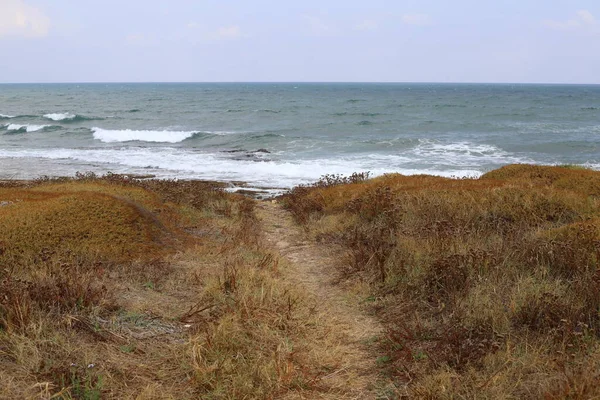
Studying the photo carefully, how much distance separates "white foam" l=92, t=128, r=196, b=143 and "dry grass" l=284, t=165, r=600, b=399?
34106 millimetres

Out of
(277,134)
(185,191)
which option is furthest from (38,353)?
(277,134)

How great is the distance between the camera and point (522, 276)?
6062 mm

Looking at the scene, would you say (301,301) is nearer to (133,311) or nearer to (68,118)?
(133,311)

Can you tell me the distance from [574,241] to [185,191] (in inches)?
376

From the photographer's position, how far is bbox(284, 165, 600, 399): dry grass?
13.8 feet

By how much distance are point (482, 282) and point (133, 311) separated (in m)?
4.06

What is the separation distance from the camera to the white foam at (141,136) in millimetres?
42812

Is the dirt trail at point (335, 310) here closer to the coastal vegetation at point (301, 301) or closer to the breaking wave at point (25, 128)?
the coastal vegetation at point (301, 301)

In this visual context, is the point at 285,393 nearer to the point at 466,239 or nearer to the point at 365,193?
the point at 466,239

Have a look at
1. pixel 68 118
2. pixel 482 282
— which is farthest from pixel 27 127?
pixel 482 282

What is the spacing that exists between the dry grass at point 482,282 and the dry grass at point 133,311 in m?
1.13

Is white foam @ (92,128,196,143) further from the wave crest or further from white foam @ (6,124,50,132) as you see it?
the wave crest

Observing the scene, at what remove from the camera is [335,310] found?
6.38 meters

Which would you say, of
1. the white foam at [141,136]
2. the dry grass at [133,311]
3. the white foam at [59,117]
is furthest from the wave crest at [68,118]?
the dry grass at [133,311]
